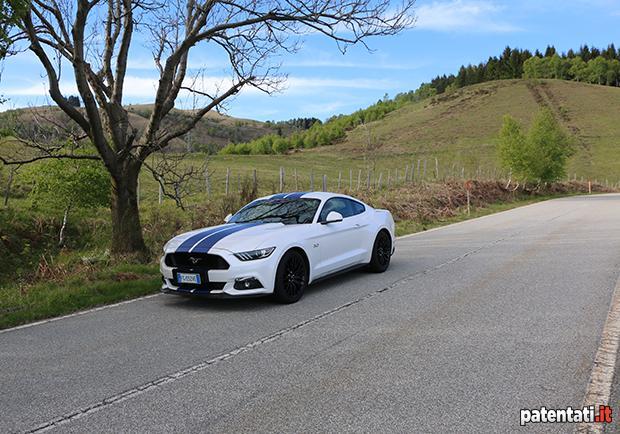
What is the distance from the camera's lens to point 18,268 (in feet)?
49.1

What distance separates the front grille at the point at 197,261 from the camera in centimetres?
685

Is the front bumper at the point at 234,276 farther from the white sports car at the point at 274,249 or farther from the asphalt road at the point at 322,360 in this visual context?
the asphalt road at the point at 322,360

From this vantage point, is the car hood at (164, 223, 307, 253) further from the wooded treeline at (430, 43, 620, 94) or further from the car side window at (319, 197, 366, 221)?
the wooded treeline at (430, 43, 620, 94)

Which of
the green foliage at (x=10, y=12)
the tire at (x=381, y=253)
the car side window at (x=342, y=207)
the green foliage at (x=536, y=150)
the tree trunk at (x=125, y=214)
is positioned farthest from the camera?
the green foliage at (x=536, y=150)

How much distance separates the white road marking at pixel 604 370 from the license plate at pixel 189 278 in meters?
4.53

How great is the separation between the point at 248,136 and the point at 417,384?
198 metres

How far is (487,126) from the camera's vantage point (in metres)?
95.0

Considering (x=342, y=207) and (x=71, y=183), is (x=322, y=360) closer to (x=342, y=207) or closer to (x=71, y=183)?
(x=342, y=207)

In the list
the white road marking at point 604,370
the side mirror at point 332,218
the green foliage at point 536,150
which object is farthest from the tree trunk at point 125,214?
the green foliage at point 536,150

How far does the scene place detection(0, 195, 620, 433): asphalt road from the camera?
3775 millimetres

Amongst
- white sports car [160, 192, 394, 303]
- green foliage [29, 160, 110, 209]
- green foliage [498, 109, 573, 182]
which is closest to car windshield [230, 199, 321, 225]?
white sports car [160, 192, 394, 303]

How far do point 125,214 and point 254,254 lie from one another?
5.18 metres

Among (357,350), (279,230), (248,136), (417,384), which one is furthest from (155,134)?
(248,136)

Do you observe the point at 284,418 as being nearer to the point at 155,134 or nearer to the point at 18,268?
the point at 155,134
